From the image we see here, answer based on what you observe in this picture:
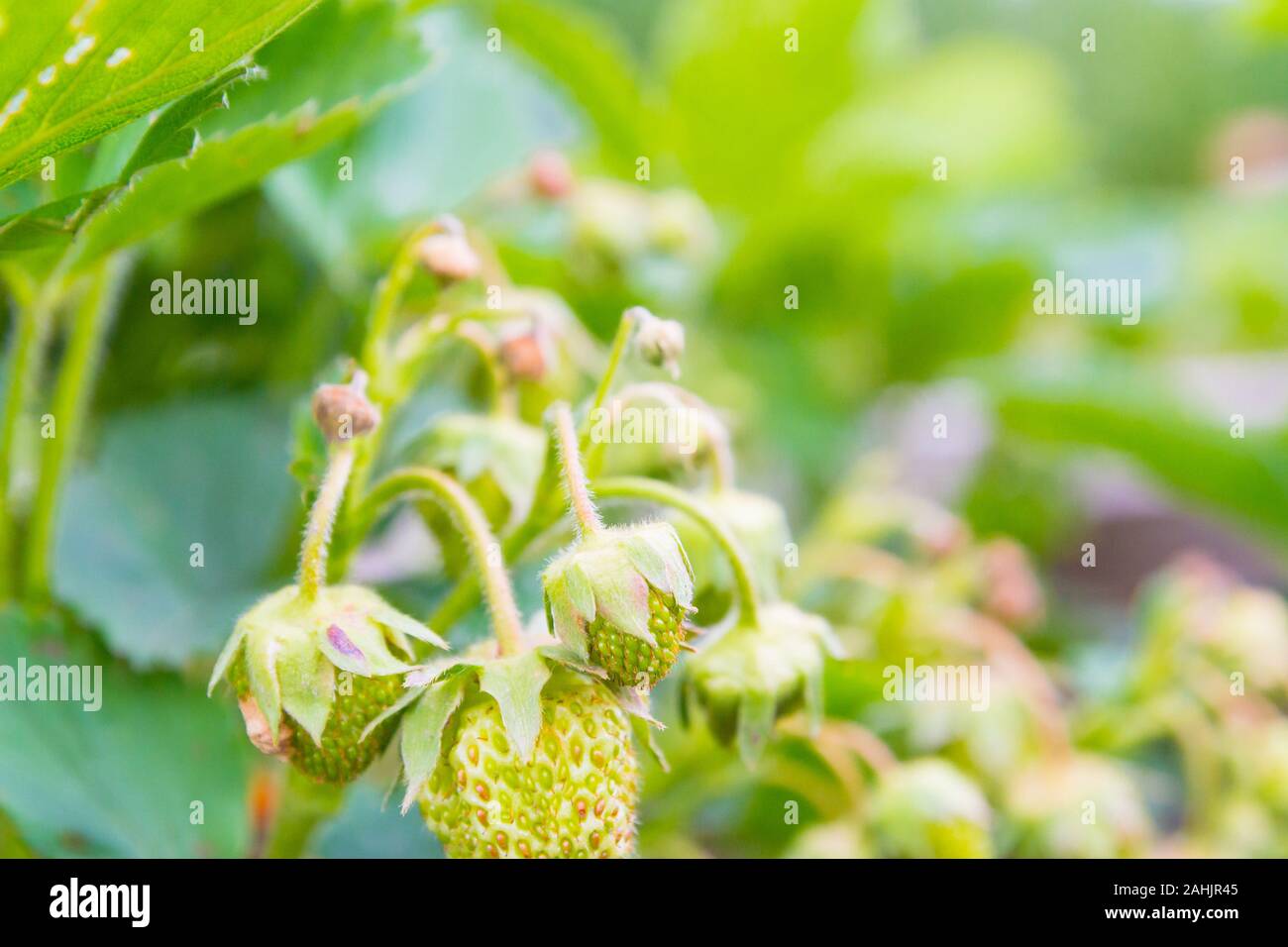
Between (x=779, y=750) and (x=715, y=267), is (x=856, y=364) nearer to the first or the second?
(x=715, y=267)

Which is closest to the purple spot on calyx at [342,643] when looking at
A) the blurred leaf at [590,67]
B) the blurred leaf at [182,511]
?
the blurred leaf at [182,511]

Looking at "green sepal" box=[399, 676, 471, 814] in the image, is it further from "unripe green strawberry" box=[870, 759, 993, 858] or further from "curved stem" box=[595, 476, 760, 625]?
"unripe green strawberry" box=[870, 759, 993, 858]

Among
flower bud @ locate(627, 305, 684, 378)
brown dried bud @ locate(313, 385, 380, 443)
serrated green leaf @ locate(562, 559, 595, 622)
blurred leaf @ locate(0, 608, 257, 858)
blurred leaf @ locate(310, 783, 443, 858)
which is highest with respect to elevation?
flower bud @ locate(627, 305, 684, 378)

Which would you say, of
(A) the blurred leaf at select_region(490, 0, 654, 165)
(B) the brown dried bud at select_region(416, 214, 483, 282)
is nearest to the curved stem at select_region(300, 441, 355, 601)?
(B) the brown dried bud at select_region(416, 214, 483, 282)

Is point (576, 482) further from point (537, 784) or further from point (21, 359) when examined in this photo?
point (21, 359)

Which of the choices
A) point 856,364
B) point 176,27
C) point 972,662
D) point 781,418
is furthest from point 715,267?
point 176,27

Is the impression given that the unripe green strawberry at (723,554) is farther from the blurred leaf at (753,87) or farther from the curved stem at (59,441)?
the blurred leaf at (753,87)
